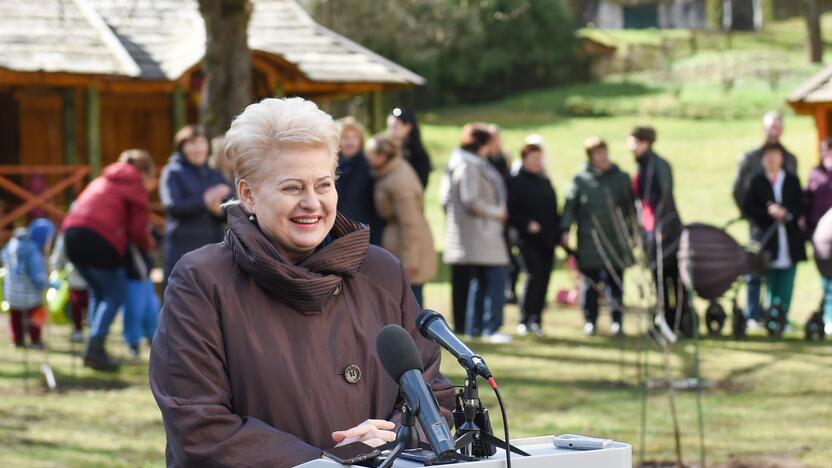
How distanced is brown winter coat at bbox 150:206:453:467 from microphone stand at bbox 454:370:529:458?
57 cm

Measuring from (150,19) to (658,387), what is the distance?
48.7 ft

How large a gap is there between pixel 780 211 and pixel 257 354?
1160cm

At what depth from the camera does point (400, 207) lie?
503 inches

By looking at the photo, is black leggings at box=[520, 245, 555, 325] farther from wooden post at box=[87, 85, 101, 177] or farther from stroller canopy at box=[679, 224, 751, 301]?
wooden post at box=[87, 85, 101, 177]

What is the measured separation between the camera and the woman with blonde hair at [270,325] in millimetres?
3746

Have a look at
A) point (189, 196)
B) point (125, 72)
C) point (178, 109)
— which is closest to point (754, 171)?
point (189, 196)

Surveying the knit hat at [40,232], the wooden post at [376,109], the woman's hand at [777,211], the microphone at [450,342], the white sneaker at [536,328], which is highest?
the microphone at [450,342]

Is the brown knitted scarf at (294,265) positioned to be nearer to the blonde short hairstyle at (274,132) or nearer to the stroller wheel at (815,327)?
the blonde short hairstyle at (274,132)

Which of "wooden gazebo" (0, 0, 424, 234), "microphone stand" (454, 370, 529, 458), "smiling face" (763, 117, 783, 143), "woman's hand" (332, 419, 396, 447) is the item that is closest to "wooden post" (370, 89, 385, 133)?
"wooden gazebo" (0, 0, 424, 234)

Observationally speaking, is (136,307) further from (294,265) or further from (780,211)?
(294,265)

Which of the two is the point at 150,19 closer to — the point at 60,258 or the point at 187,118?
the point at 187,118

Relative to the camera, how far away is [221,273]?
12.7ft

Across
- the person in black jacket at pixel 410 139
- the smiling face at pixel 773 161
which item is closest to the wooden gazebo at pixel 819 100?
the smiling face at pixel 773 161

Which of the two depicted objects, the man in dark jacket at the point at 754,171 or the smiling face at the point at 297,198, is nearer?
the smiling face at the point at 297,198
